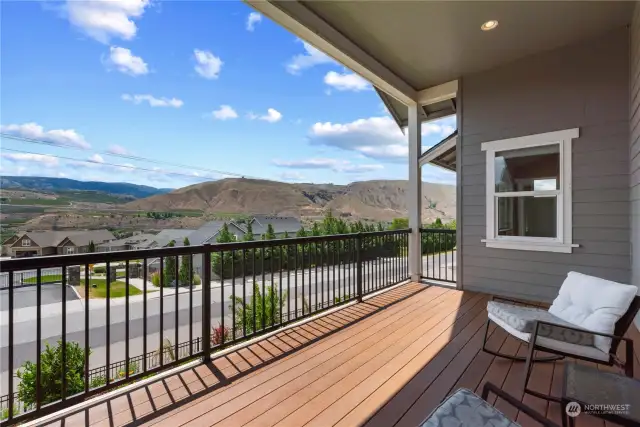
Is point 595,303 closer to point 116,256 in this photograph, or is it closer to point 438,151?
point 116,256

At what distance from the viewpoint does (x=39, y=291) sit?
176cm

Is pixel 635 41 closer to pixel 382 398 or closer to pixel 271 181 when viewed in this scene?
pixel 382 398

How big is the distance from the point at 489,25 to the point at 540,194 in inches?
89.7

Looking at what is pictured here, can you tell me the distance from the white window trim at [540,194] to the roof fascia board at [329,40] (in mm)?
1768

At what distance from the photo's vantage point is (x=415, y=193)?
215 inches

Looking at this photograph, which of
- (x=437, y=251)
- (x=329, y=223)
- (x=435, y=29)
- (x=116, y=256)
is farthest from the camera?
(x=329, y=223)

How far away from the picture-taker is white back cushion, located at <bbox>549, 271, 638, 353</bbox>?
2.09 m

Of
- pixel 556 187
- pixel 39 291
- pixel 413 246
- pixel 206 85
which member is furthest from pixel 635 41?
pixel 206 85

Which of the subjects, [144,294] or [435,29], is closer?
[144,294]

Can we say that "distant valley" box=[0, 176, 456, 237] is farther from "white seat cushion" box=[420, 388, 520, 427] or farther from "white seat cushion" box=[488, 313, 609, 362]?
"white seat cushion" box=[420, 388, 520, 427]

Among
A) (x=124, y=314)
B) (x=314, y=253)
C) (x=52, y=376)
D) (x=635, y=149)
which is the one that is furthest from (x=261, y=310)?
(x=635, y=149)

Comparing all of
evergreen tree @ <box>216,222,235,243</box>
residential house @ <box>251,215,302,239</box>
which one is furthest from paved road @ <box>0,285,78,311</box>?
residential house @ <box>251,215,302,239</box>

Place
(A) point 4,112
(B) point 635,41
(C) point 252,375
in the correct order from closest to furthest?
1. (C) point 252,375
2. (B) point 635,41
3. (A) point 4,112

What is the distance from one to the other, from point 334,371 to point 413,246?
3.48 metres
